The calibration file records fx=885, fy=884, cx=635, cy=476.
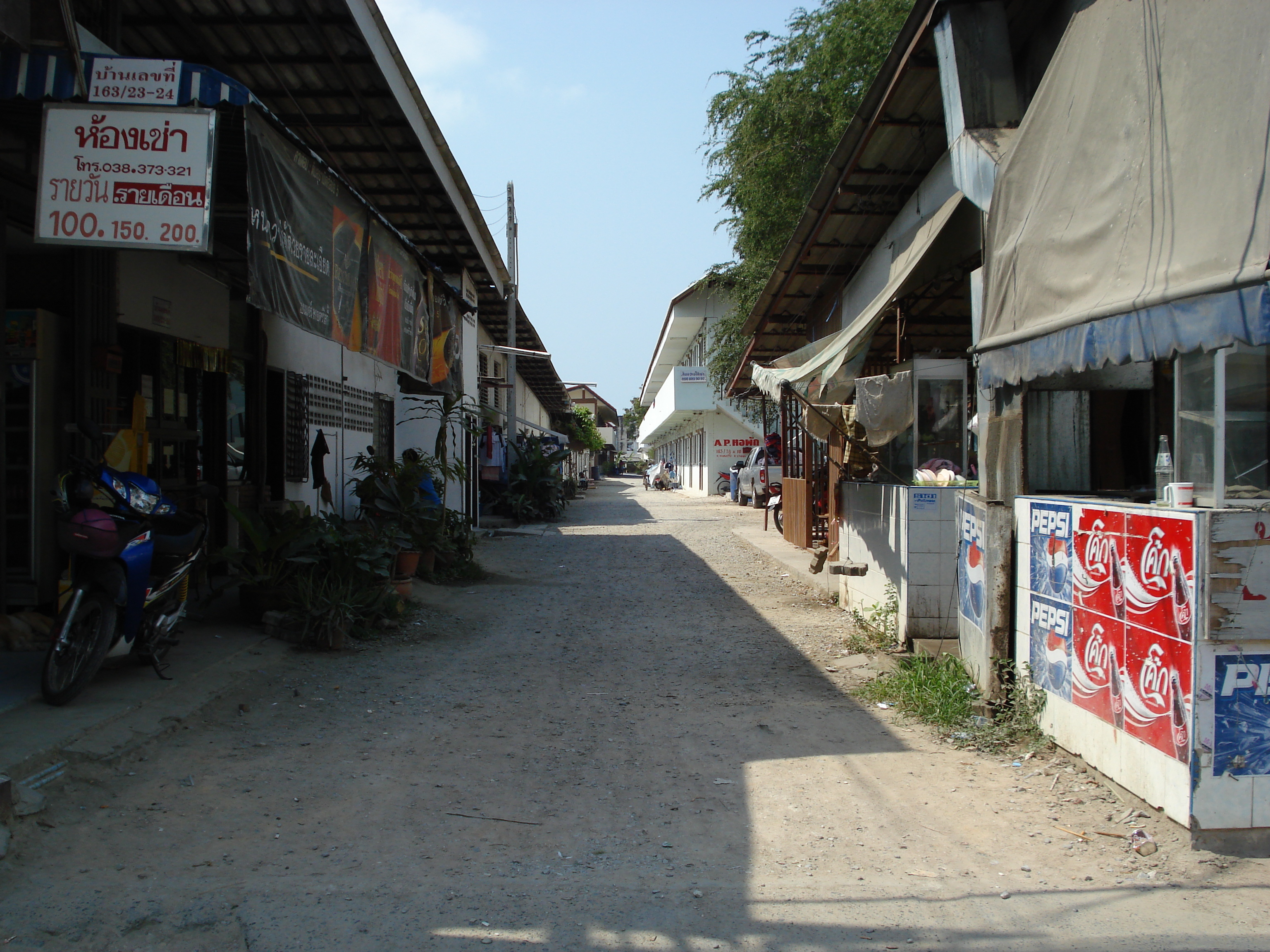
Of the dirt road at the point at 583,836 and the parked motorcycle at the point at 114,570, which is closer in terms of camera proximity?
the dirt road at the point at 583,836

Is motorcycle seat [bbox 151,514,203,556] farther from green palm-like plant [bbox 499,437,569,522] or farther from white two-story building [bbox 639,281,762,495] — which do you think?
white two-story building [bbox 639,281,762,495]

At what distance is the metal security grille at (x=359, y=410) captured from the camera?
38.5 ft

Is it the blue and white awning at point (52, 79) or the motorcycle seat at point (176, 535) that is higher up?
the blue and white awning at point (52, 79)

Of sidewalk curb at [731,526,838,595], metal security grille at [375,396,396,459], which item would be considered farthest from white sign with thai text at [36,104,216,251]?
metal security grille at [375,396,396,459]

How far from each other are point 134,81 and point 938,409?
250 inches

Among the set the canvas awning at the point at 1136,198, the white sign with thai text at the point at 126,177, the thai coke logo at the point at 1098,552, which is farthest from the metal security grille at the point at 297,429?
the thai coke logo at the point at 1098,552

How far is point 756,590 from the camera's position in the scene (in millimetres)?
10805

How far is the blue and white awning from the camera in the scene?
15.4ft

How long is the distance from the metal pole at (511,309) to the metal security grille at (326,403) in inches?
317

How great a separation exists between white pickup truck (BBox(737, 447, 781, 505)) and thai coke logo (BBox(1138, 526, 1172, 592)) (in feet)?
62.4

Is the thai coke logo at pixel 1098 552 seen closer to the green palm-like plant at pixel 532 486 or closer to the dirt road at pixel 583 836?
the dirt road at pixel 583 836

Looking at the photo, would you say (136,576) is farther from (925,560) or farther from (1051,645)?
(925,560)

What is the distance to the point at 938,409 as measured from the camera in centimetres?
779

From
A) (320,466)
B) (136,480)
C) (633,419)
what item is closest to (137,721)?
(136,480)
